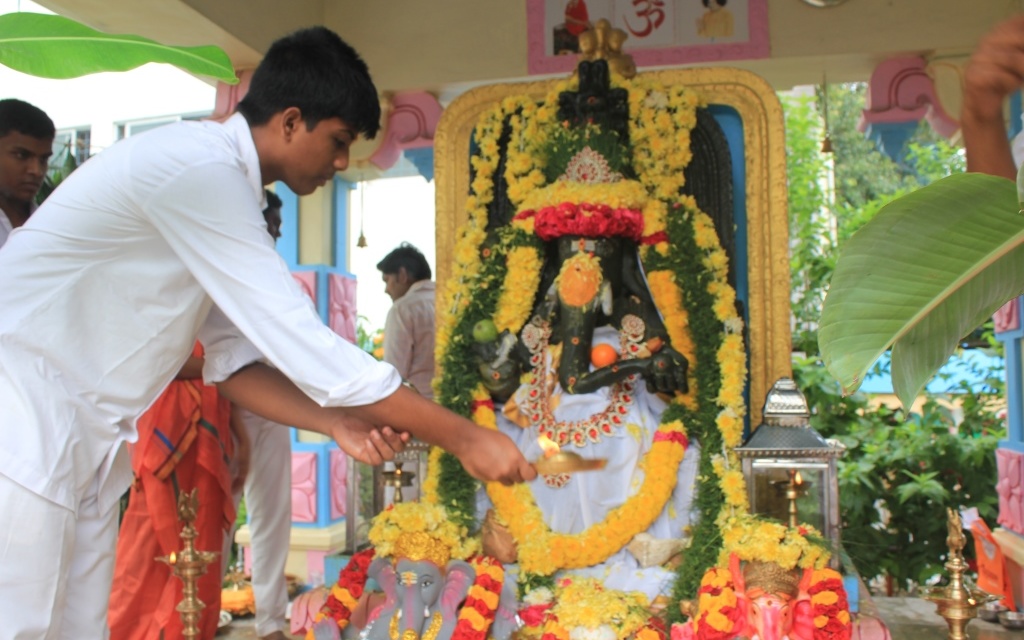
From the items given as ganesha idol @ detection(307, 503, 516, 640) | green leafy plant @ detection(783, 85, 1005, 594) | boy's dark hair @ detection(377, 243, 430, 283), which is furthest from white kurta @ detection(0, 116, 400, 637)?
green leafy plant @ detection(783, 85, 1005, 594)

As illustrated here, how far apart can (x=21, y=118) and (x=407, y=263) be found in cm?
297

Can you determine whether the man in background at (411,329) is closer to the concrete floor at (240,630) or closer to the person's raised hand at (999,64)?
the concrete floor at (240,630)

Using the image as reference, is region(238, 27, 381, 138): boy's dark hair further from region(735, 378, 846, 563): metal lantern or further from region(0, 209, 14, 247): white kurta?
region(735, 378, 846, 563): metal lantern

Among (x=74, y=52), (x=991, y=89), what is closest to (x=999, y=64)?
(x=991, y=89)

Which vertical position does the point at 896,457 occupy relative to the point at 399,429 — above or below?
below

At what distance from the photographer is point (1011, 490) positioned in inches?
205

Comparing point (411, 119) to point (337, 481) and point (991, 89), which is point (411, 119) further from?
point (991, 89)

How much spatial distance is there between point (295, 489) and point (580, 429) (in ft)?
8.84

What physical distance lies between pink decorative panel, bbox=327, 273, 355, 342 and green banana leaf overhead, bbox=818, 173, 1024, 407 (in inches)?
206

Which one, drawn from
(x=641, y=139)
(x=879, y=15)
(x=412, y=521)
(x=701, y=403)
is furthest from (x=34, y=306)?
(x=879, y=15)

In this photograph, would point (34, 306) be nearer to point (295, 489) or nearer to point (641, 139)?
point (641, 139)

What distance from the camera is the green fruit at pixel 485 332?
4.40 meters

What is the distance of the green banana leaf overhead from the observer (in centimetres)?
114

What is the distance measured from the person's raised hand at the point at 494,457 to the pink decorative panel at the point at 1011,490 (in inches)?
162
